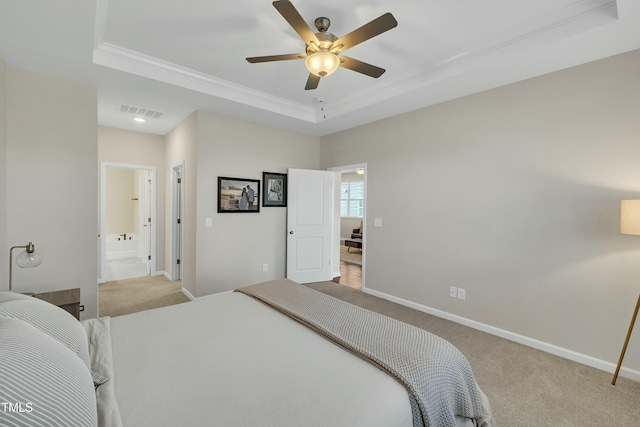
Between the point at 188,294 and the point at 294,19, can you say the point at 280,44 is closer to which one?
the point at 294,19

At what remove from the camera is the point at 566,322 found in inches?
101

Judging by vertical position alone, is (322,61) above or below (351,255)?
above

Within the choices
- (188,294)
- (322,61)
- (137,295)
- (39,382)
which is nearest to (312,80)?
(322,61)

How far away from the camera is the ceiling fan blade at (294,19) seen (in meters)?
1.66

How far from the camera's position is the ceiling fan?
5.80 ft

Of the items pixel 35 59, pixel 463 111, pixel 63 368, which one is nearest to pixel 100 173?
pixel 35 59

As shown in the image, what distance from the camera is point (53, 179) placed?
2887mm

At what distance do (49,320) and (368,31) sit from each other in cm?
227

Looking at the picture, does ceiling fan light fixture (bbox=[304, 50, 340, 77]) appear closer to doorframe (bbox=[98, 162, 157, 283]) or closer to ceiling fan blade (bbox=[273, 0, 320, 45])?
ceiling fan blade (bbox=[273, 0, 320, 45])

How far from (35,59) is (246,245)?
2.91 metres

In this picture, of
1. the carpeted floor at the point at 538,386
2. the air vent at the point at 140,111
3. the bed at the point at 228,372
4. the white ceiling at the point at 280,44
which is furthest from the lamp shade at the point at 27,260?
the carpeted floor at the point at 538,386

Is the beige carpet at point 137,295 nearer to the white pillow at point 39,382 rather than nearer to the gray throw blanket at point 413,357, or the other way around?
the gray throw blanket at point 413,357

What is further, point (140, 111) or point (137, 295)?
point (137, 295)

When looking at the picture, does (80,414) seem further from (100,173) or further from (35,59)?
(100,173)
